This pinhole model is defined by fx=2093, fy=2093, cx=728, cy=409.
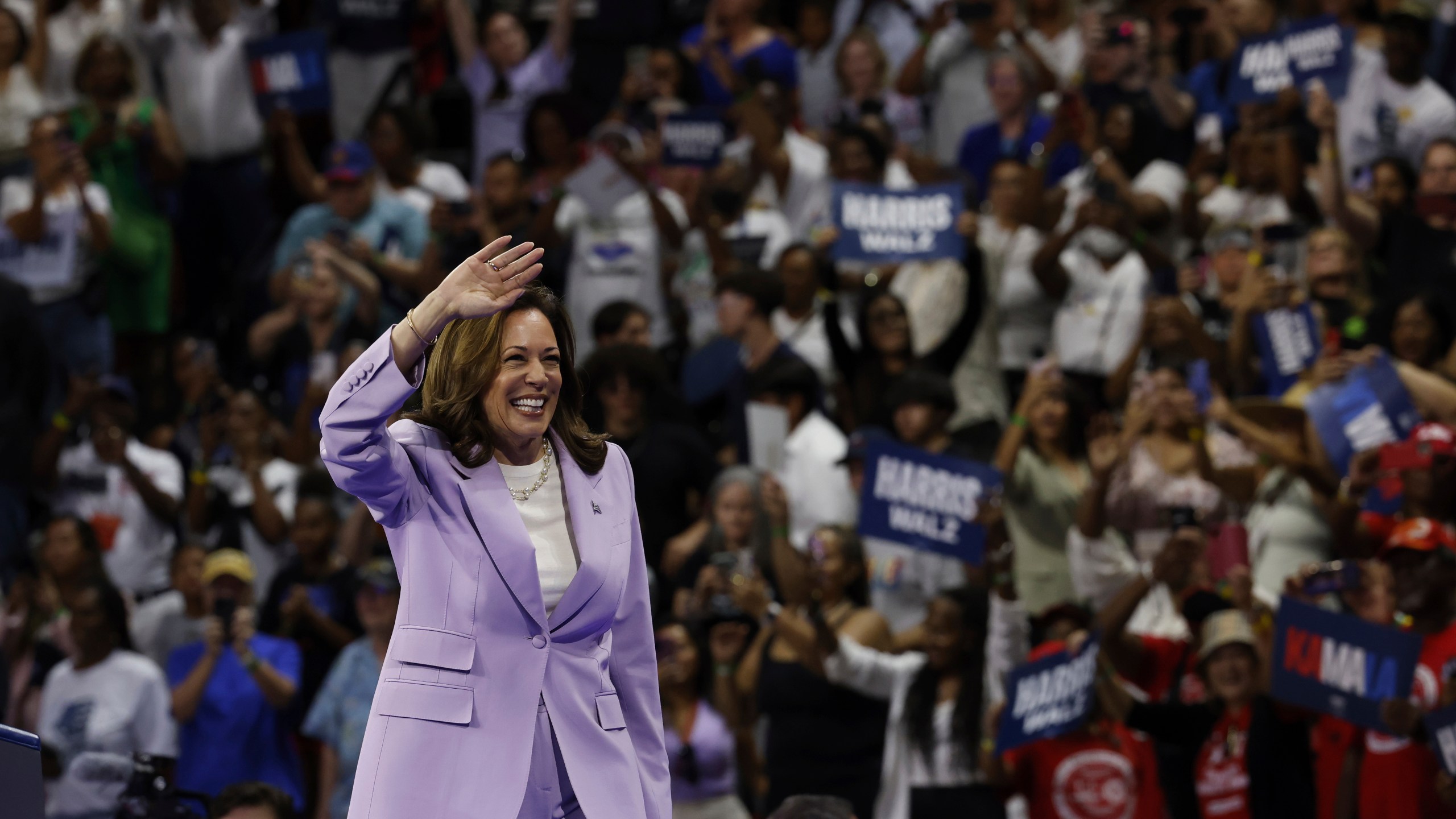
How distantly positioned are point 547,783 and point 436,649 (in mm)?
294

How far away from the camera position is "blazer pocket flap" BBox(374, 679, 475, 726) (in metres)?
3.19

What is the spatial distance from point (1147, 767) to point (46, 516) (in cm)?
475

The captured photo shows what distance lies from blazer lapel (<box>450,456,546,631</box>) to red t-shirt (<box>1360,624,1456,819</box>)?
332cm

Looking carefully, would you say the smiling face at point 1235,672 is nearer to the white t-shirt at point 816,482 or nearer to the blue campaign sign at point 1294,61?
the white t-shirt at point 816,482

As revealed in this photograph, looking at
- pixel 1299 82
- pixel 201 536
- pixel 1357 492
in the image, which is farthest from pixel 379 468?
pixel 1299 82

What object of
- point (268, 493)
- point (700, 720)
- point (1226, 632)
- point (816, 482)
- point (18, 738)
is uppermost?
point (18, 738)

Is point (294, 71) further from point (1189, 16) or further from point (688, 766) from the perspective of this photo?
point (688, 766)

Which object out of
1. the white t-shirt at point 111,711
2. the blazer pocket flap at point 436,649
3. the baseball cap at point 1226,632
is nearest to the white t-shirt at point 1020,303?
the baseball cap at point 1226,632

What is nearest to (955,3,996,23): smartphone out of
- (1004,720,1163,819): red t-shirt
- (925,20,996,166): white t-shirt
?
(925,20,996,166): white t-shirt

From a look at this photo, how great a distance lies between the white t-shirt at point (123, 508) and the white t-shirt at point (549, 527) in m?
5.19

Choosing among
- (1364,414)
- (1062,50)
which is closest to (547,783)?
(1364,414)

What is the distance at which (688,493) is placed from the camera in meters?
7.56

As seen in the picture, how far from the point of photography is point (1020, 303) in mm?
8766

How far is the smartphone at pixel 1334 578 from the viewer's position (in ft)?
19.8
